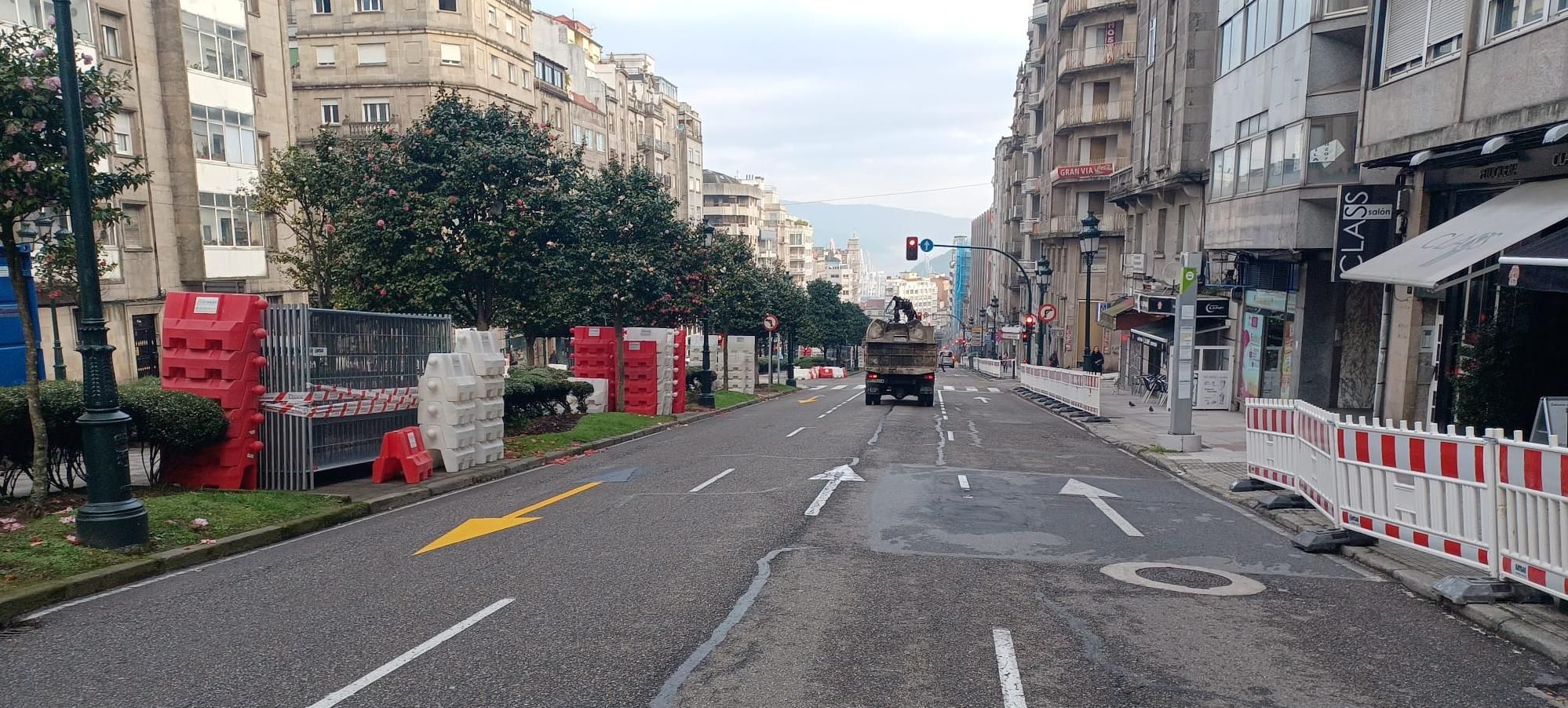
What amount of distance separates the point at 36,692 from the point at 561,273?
16.5 metres

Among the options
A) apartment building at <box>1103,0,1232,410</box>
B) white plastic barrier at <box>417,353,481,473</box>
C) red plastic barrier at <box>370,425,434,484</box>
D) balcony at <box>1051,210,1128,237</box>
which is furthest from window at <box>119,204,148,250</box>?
balcony at <box>1051,210,1128,237</box>

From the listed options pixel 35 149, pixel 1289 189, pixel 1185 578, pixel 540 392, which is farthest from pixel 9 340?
pixel 1289 189

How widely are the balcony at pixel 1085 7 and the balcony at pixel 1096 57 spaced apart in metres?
1.65

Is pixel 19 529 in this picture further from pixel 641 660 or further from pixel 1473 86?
pixel 1473 86

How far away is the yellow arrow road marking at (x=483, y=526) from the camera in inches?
354

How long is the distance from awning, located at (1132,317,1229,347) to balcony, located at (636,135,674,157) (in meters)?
56.8

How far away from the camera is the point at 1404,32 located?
1488 centimetres

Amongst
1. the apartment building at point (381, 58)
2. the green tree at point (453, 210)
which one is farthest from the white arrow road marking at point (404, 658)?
the apartment building at point (381, 58)

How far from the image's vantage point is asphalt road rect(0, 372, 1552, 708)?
201 inches

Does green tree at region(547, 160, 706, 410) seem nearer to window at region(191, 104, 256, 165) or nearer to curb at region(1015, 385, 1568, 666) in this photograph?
window at region(191, 104, 256, 165)

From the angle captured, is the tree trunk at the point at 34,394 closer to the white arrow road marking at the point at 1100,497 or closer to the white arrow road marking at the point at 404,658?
the white arrow road marking at the point at 404,658

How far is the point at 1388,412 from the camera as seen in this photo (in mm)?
15750

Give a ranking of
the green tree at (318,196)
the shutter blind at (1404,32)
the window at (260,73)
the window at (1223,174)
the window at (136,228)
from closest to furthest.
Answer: the shutter blind at (1404,32)
the green tree at (318,196)
the window at (1223,174)
the window at (136,228)
the window at (260,73)

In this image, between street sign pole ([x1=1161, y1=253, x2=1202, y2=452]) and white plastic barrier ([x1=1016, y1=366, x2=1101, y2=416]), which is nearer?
street sign pole ([x1=1161, y1=253, x2=1202, y2=452])
